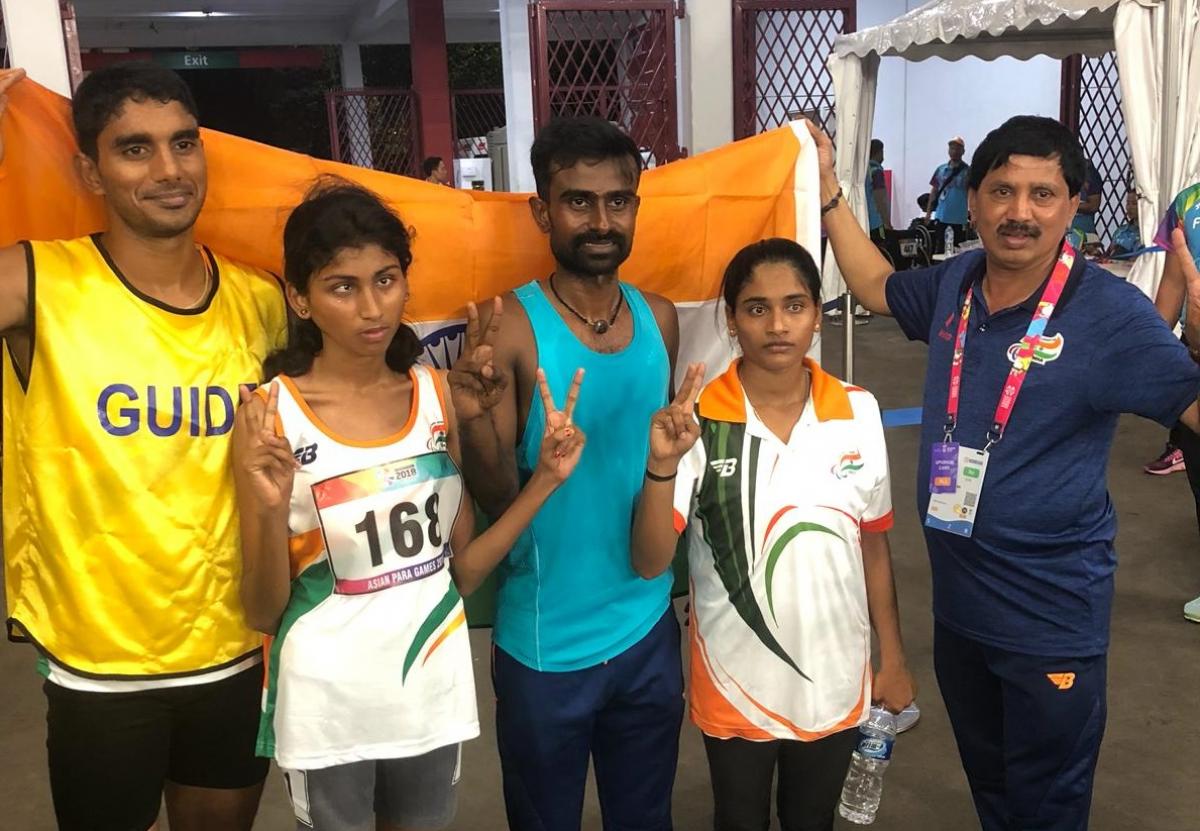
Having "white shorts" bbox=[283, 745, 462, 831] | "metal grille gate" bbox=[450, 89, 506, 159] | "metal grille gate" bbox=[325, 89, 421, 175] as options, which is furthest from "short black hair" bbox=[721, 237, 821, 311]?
"metal grille gate" bbox=[450, 89, 506, 159]

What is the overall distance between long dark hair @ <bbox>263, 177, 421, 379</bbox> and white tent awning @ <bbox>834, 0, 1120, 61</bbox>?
15.2ft

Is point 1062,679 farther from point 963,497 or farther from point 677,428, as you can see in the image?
point 677,428

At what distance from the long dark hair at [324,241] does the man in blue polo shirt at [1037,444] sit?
3.22 feet

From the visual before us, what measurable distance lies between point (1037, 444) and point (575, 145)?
92cm

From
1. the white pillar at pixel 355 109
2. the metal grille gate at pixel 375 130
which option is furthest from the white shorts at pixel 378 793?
the white pillar at pixel 355 109

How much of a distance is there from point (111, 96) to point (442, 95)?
473 inches

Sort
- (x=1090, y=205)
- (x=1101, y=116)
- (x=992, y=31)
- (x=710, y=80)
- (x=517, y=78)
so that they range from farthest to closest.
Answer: (x=1101, y=116) < (x=517, y=78) < (x=1090, y=205) < (x=992, y=31) < (x=710, y=80)

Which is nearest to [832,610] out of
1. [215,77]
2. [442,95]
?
[442,95]

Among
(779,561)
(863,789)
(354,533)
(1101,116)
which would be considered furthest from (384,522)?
(1101,116)

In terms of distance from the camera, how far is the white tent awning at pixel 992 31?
5248 millimetres

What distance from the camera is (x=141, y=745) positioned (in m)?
1.63

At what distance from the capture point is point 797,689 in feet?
5.65

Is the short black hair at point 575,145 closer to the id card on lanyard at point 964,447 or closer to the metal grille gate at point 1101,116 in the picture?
the id card on lanyard at point 964,447

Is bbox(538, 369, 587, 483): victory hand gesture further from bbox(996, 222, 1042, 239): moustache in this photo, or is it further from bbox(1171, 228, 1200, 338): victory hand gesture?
bbox(1171, 228, 1200, 338): victory hand gesture
